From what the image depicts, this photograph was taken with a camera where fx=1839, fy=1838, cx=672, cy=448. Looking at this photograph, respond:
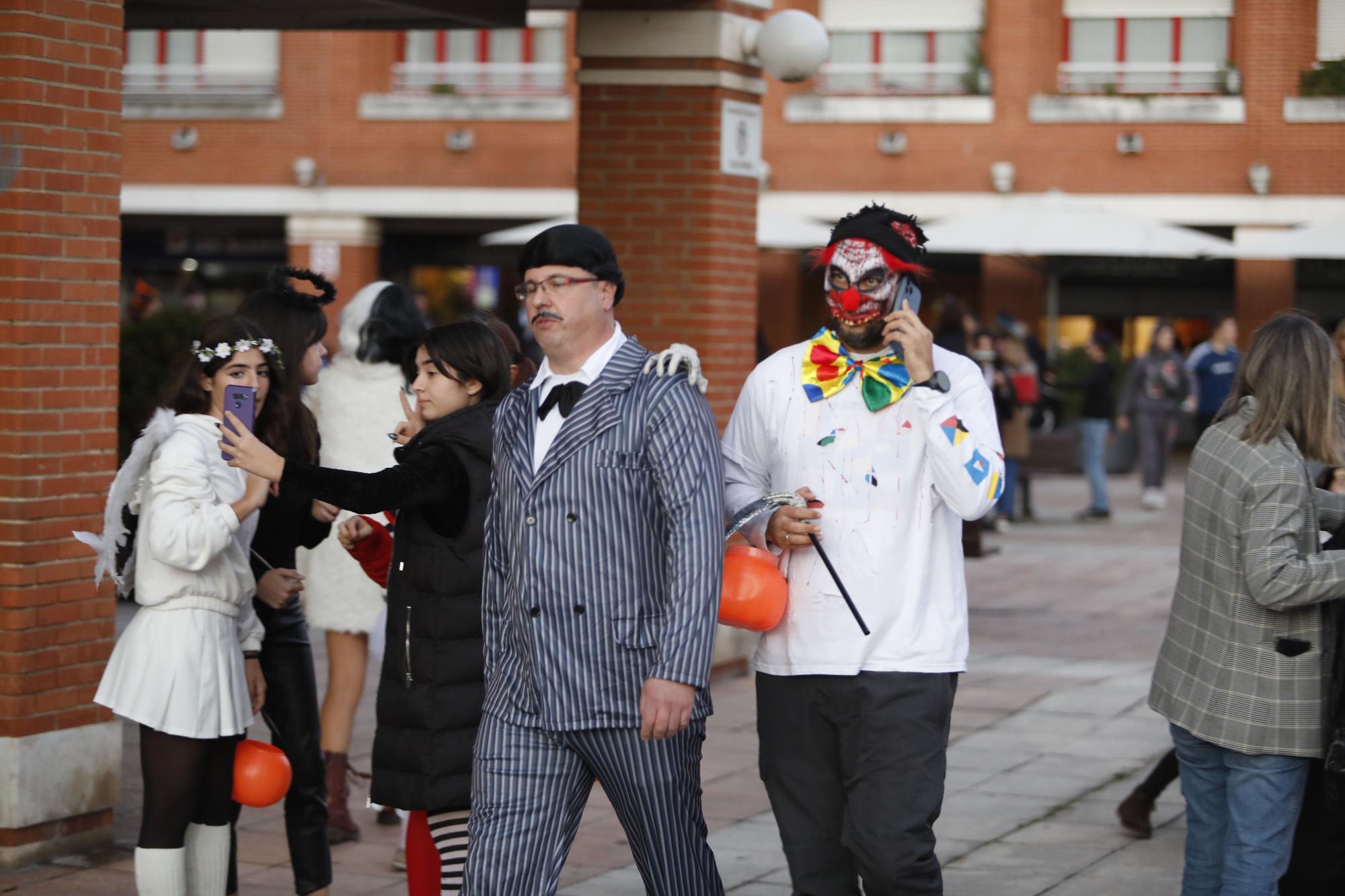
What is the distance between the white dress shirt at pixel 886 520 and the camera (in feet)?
13.9

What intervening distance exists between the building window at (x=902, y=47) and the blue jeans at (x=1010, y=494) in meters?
11.2

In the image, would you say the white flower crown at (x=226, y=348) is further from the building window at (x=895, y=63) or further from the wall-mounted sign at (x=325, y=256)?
the building window at (x=895, y=63)

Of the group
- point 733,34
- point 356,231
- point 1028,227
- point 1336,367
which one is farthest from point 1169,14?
point 1336,367

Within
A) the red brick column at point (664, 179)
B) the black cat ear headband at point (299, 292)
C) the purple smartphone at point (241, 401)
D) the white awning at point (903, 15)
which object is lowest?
the purple smartphone at point (241, 401)

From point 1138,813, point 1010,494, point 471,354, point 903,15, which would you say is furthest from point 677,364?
point 903,15

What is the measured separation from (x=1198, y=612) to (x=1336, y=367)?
76 cm

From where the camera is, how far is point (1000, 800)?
7.17m

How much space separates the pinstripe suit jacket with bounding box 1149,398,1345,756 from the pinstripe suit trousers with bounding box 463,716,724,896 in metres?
1.51

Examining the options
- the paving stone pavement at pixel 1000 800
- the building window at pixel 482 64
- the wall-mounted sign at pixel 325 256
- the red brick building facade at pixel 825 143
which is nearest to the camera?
the paving stone pavement at pixel 1000 800

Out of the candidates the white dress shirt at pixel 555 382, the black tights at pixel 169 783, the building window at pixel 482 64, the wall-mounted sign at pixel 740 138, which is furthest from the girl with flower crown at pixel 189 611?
the building window at pixel 482 64

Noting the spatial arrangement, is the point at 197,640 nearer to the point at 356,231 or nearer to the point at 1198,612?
the point at 1198,612

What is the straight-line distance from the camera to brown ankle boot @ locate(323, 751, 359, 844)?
6.48 metres

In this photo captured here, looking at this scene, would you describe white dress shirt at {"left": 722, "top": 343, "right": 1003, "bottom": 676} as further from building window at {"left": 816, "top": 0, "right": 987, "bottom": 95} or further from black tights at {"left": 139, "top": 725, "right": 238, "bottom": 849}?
building window at {"left": 816, "top": 0, "right": 987, "bottom": 95}

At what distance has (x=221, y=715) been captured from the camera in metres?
4.75
